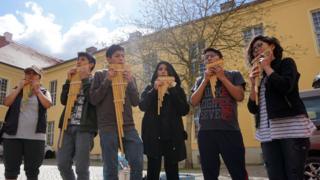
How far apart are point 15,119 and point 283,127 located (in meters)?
3.01

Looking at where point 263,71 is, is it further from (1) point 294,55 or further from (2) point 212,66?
(1) point 294,55

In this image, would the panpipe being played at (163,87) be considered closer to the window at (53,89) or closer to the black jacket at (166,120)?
the black jacket at (166,120)

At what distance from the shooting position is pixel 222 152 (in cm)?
298

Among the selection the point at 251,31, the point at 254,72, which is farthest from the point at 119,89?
the point at 251,31

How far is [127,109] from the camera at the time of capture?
3355 mm

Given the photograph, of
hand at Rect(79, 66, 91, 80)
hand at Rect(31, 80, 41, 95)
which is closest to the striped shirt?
hand at Rect(79, 66, 91, 80)

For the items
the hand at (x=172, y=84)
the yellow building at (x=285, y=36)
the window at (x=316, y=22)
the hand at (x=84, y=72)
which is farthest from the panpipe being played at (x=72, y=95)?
the window at (x=316, y=22)

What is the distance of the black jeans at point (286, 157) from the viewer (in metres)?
2.45

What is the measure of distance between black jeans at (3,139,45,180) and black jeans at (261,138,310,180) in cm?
260

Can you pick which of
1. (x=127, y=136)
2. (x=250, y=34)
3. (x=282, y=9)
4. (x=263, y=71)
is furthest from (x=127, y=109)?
(x=282, y=9)

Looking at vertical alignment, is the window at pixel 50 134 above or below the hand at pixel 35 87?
below

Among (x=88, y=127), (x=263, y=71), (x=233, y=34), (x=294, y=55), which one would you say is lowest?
(x=88, y=127)

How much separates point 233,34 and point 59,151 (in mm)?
10179

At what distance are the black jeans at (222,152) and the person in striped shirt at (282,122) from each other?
0.26 metres
